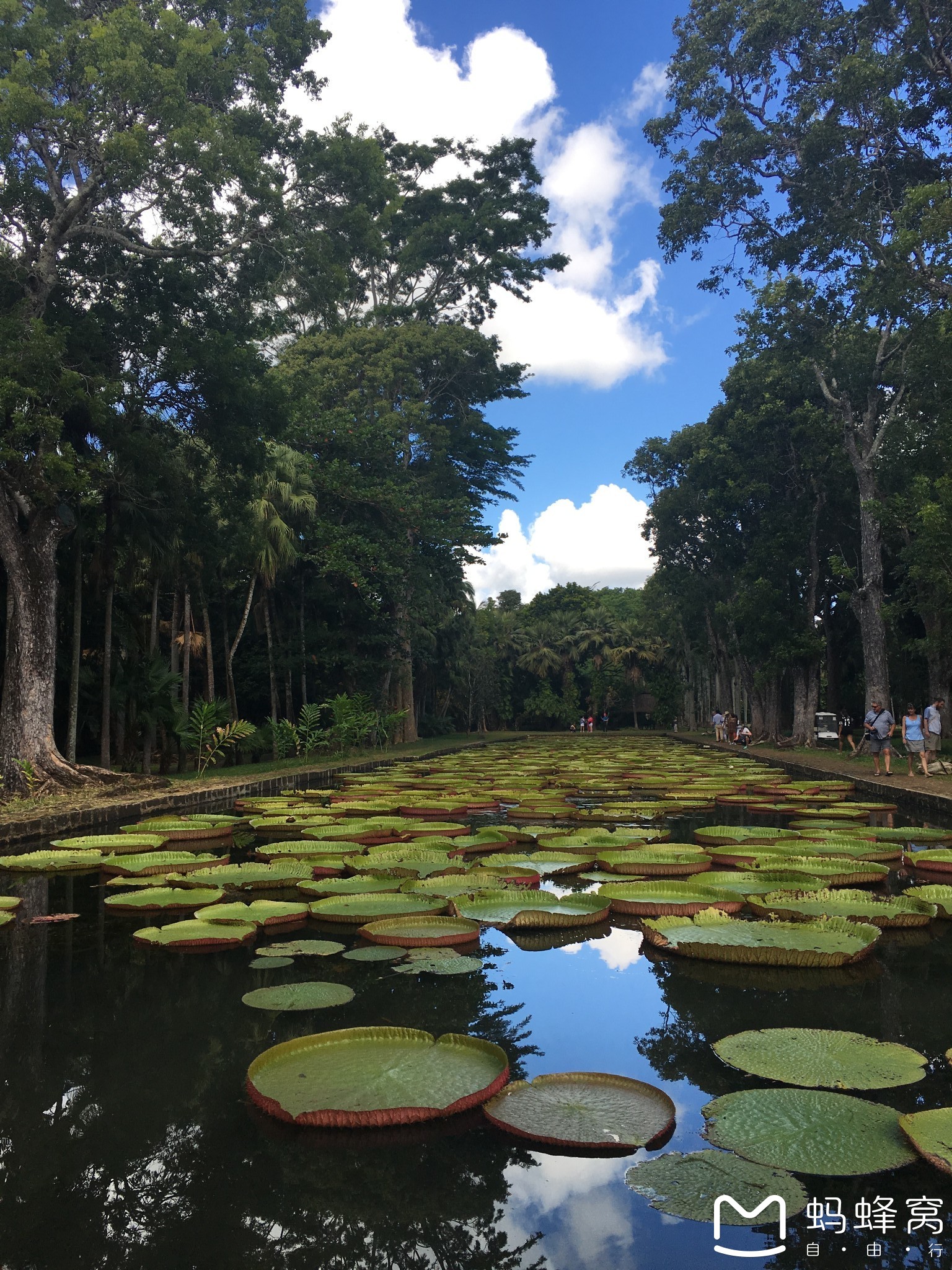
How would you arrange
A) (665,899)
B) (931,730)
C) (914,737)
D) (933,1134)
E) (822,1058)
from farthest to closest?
(931,730), (914,737), (665,899), (822,1058), (933,1134)

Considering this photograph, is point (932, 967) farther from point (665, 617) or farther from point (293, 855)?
point (665, 617)

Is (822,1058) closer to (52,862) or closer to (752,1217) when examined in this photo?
(752,1217)

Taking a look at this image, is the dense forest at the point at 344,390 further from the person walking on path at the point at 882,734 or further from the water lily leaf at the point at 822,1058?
the water lily leaf at the point at 822,1058

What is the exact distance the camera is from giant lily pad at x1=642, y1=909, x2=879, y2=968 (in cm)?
309

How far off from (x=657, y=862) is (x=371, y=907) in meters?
1.83

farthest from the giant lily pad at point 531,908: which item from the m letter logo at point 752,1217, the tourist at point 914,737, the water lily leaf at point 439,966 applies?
the tourist at point 914,737

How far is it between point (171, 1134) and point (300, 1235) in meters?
0.54

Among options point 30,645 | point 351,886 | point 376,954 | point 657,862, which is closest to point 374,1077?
point 376,954

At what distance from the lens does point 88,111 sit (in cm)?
920

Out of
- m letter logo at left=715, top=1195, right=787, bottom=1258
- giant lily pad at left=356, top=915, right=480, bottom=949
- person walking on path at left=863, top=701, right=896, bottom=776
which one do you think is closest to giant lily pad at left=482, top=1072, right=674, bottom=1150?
m letter logo at left=715, top=1195, right=787, bottom=1258

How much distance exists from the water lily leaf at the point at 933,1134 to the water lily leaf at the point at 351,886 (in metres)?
2.77

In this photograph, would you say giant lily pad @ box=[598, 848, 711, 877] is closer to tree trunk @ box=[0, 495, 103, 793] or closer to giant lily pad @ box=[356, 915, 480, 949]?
giant lily pad @ box=[356, 915, 480, 949]

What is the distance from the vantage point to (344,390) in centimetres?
2081

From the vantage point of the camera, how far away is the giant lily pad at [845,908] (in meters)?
3.62
